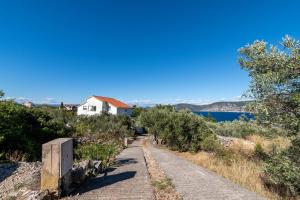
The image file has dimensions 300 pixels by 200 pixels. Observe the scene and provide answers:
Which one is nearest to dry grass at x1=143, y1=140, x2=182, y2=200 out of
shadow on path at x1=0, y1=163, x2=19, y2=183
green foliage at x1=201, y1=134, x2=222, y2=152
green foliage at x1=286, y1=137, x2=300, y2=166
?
green foliage at x1=286, y1=137, x2=300, y2=166

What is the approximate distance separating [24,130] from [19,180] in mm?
6216

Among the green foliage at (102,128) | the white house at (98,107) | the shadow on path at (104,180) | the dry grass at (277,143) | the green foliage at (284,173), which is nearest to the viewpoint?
the green foliage at (284,173)

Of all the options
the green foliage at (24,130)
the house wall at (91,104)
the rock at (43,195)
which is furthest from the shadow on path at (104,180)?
the house wall at (91,104)

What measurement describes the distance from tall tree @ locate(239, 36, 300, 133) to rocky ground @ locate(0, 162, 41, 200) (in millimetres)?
6354

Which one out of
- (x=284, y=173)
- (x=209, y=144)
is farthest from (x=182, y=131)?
(x=284, y=173)

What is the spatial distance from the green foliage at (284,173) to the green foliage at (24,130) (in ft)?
28.9

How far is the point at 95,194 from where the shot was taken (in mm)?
5859

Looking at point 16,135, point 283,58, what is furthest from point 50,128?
point 283,58

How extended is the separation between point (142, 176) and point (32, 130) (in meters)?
7.63

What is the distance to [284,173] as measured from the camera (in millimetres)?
6359

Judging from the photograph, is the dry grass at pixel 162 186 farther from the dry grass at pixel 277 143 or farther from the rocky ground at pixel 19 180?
the dry grass at pixel 277 143

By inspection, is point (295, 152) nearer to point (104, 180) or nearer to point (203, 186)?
point (203, 186)

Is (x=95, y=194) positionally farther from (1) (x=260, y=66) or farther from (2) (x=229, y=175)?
(1) (x=260, y=66)

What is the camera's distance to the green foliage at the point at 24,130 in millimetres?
9648
